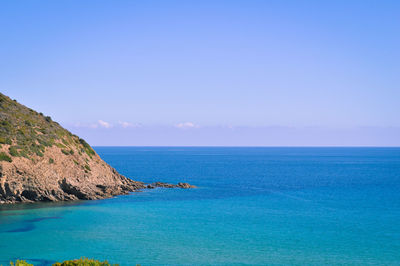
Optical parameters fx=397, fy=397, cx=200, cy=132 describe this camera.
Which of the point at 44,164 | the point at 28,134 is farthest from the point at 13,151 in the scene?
the point at 28,134

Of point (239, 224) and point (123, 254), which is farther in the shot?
point (239, 224)

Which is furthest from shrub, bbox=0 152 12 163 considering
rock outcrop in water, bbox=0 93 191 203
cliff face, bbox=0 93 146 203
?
rock outcrop in water, bbox=0 93 191 203

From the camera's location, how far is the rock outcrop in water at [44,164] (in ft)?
186

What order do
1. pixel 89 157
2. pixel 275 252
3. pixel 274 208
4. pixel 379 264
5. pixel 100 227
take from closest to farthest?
pixel 379 264 < pixel 275 252 < pixel 100 227 < pixel 274 208 < pixel 89 157

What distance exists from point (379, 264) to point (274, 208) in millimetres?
26709

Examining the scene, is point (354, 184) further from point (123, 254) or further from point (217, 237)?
point (123, 254)

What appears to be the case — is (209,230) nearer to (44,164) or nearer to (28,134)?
(44,164)

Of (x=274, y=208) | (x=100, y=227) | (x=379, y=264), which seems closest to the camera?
(x=379, y=264)

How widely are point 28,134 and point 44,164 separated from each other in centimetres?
757

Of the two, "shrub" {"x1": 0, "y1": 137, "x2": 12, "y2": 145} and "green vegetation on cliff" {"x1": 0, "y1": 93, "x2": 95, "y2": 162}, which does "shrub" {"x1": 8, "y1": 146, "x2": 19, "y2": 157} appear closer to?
"green vegetation on cliff" {"x1": 0, "y1": 93, "x2": 95, "y2": 162}

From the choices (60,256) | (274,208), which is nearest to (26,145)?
(60,256)

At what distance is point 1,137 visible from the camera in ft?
198

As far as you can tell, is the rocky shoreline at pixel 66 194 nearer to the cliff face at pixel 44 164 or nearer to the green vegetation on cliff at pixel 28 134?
the cliff face at pixel 44 164

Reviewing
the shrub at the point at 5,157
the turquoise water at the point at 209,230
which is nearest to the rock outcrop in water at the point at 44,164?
the shrub at the point at 5,157
